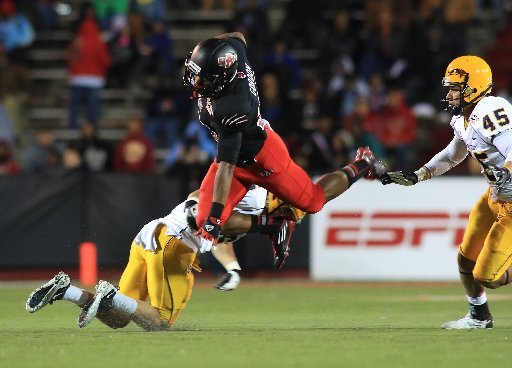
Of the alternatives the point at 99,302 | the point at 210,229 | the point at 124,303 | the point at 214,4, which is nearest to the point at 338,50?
the point at 214,4

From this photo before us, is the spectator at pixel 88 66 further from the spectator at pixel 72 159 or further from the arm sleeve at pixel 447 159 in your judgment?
the arm sleeve at pixel 447 159

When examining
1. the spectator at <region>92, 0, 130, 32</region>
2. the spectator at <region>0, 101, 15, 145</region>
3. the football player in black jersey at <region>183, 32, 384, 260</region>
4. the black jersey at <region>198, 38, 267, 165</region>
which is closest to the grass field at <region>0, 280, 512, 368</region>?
the football player in black jersey at <region>183, 32, 384, 260</region>

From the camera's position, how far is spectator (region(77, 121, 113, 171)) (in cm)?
1641

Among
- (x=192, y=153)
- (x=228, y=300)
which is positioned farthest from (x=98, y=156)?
(x=228, y=300)

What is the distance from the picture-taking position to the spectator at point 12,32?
18.4m

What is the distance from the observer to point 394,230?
50.6 feet

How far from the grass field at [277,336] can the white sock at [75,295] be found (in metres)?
0.27

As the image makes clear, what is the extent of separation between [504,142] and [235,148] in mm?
1952

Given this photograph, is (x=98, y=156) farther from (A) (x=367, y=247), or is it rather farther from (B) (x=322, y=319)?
(B) (x=322, y=319)

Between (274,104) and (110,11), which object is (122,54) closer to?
(110,11)

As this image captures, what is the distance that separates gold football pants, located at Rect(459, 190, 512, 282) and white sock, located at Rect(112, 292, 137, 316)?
2557 millimetres

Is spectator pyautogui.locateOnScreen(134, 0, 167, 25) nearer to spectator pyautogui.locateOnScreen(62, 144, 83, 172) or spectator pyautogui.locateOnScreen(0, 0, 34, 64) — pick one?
spectator pyautogui.locateOnScreen(0, 0, 34, 64)

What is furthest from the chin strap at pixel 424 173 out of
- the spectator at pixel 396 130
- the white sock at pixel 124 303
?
the spectator at pixel 396 130

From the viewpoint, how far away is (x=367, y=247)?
15391mm
